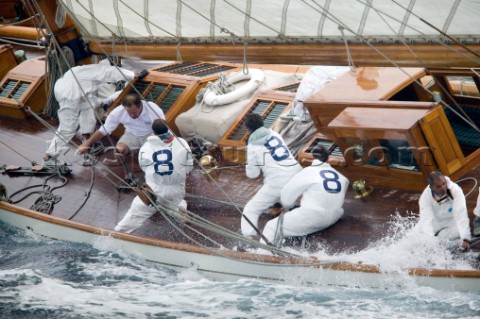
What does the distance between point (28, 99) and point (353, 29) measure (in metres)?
5.12

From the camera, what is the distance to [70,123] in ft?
36.6

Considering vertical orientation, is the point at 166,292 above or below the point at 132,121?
below

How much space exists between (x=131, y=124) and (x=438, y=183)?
384 centimetres

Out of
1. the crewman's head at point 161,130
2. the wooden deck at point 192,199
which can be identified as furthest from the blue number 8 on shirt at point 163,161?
the wooden deck at point 192,199

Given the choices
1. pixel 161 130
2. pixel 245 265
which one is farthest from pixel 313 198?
pixel 161 130

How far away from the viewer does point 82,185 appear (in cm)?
1061

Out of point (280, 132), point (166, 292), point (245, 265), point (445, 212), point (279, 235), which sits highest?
point (280, 132)

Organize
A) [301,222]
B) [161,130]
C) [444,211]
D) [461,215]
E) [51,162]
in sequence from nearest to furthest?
[461,215]
[444,211]
[301,222]
[161,130]
[51,162]

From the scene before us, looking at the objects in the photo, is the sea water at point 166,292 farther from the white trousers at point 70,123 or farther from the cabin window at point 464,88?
the cabin window at point 464,88

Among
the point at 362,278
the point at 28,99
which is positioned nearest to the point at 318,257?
the point at 362,278

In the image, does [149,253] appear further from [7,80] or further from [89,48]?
[7,80]

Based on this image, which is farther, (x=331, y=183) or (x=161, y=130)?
(x=161, y=130)

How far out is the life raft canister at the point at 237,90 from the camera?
1075 cm

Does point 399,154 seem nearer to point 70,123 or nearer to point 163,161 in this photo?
point 163,161
